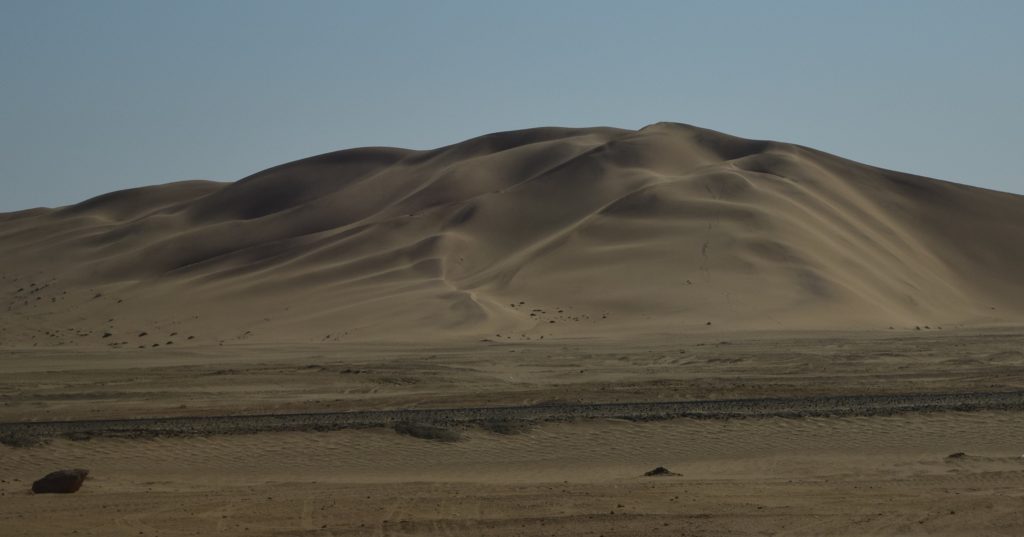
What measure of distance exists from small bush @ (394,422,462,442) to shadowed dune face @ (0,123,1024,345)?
21170 millimetres

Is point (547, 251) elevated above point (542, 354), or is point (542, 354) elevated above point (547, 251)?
point (547, 251)

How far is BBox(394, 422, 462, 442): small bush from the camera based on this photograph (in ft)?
58.4

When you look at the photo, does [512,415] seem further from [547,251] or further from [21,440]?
[547,251]

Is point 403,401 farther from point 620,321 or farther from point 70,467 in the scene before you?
point 620,321

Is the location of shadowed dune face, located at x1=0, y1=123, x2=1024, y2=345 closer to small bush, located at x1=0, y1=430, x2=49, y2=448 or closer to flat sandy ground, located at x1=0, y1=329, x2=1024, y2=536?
flat sandy ground, located at x1=0, y1=329, x2=1024, y2=536

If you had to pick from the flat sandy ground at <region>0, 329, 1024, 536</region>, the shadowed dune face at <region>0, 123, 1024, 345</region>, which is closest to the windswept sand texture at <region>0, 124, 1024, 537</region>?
the flat sandy ground at <region>0, 329, 1024, 536</region>

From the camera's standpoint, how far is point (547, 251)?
5609 cm

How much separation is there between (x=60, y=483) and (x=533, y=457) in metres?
5.83

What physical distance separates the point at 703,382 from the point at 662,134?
58.5 meters

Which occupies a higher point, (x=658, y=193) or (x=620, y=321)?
(x=658, y=193)

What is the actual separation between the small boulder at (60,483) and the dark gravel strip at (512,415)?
3.60 m

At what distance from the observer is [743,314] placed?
140 ft

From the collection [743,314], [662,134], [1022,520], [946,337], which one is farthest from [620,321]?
[662,134]

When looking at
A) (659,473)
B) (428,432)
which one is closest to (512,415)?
(428,432)
